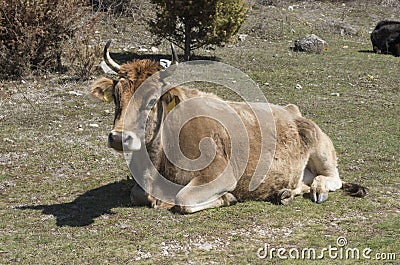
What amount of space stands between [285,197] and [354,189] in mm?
1063

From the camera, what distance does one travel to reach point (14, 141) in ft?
35.0

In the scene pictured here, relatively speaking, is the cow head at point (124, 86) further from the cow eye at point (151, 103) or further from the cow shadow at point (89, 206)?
the cow shadow at point (89, 206)

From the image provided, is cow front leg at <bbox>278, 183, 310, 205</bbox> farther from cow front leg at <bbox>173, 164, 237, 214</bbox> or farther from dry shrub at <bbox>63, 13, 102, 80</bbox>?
dry shrub at <bbox>63, 13, 102, 80</bbox>

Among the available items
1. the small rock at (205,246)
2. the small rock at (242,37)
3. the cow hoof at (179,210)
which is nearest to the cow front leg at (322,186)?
the cow hoof at (179,210)

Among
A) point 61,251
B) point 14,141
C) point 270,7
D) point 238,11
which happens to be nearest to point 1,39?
point 14,141

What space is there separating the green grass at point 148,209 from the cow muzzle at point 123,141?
94 centimetres

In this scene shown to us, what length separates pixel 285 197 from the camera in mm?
7785

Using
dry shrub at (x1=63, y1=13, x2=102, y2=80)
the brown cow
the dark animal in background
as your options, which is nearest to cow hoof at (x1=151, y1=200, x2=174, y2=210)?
the brown cow

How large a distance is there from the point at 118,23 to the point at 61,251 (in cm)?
1732

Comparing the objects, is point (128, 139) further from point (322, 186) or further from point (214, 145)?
point (322, 186)

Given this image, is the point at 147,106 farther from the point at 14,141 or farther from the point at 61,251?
the point at 14,141

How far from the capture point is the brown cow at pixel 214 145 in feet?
22.3

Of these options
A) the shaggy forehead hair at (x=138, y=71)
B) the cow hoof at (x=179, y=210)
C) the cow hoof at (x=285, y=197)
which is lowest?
the cow hoof at (x=179, y=210)

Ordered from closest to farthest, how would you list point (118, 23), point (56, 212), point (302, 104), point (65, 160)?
point (56, 212) → point (65, 160) → point (302, 104) → point (118, 23)
